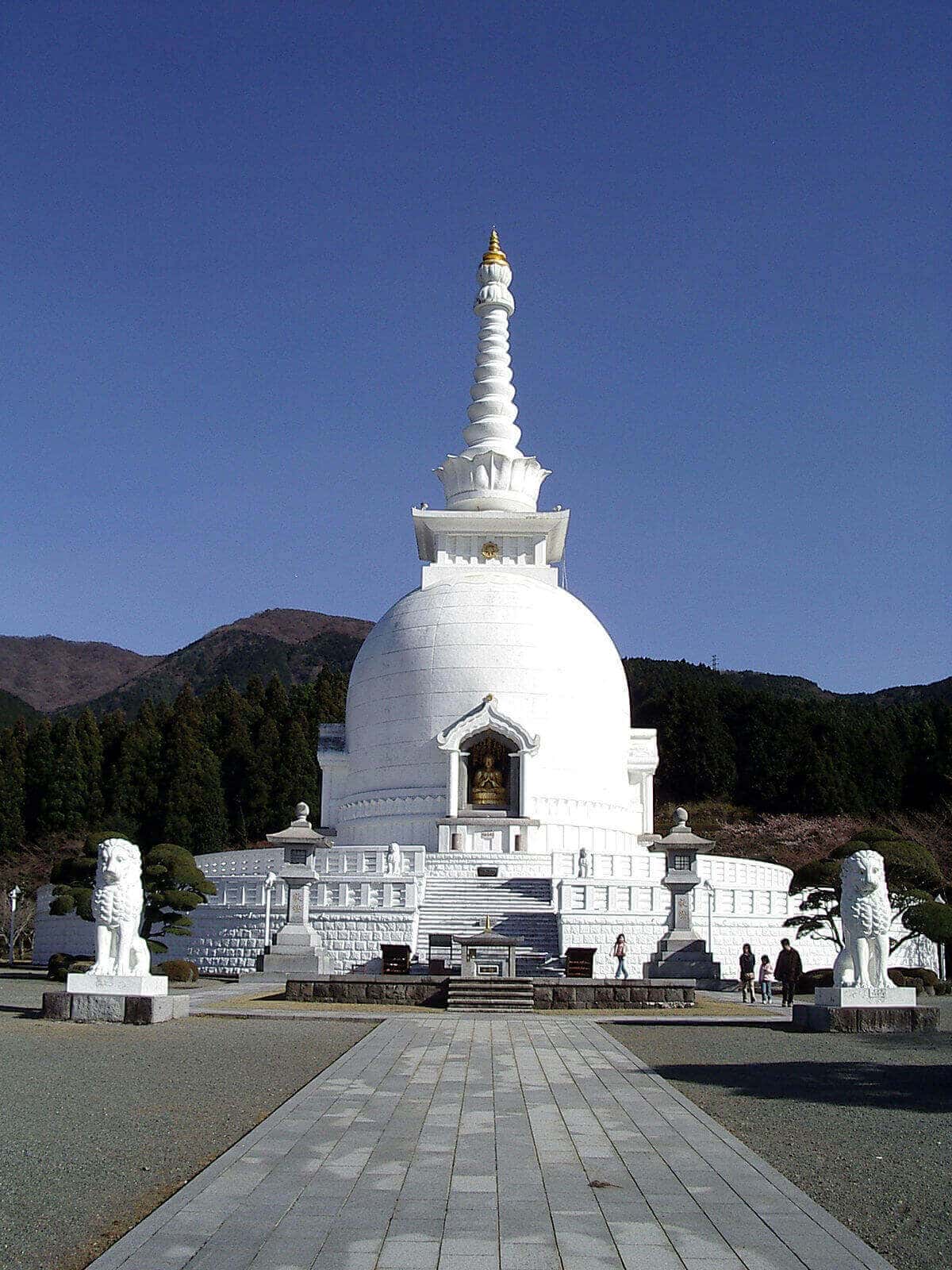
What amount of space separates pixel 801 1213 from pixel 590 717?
37.8 meters

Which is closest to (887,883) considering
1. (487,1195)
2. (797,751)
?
(487,1195)

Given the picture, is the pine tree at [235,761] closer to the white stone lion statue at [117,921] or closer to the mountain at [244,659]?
the white stone lion statue at [117,921]

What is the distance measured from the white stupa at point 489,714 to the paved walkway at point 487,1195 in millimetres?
29313

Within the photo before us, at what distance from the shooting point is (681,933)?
29953 millimetres

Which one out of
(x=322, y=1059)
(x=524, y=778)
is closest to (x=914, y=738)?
(x=524, y=778)

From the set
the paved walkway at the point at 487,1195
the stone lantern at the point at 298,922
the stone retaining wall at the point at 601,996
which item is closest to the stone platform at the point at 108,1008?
the paved walkway at the point at 487,1195

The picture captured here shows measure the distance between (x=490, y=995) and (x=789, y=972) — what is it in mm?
6820

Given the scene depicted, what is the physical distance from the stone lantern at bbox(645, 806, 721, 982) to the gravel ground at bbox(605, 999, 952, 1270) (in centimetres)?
991

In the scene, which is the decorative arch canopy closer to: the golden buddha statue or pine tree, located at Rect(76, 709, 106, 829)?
the golden buddha statue

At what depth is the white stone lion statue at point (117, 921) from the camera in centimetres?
1914

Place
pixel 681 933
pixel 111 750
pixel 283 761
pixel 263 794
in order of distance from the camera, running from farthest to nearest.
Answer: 1. pixel 111 750
2. pixel 283 761
3. pixel 263 794
4. pixel 681 933

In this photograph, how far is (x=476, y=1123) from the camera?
10148 millimetres

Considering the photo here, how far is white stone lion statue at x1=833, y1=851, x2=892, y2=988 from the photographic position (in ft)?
63.4

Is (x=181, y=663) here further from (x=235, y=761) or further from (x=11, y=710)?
(x=235, y=761)
